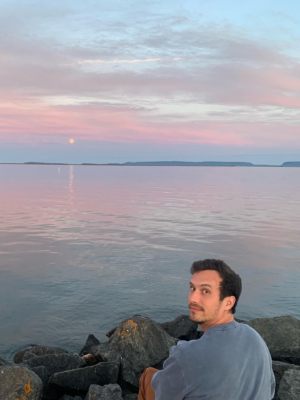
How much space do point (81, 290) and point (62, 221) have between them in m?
14.8

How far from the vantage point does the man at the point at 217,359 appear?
328 cm

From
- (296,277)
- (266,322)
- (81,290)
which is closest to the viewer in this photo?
(266,322)

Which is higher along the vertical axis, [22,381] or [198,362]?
[198,362]

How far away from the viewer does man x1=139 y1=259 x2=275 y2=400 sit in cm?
328

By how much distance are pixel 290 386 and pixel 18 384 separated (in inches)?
166

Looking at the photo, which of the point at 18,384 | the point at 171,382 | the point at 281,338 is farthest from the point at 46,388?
the point at 281,338

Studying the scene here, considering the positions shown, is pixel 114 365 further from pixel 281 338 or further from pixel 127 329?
pixel 281 338

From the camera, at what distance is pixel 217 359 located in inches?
129

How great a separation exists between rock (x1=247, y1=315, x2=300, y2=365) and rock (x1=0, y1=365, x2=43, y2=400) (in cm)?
509

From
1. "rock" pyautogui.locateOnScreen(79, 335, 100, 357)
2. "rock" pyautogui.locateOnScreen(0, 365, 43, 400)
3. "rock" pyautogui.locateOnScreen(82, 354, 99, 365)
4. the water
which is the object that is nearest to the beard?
"rock" pyautogui.locateOnScreen(0, 365, 43, 400)

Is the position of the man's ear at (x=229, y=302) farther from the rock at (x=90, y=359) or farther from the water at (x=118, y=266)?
the water at (x=118, y=266)

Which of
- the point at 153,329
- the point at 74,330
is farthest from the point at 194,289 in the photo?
the point at 74,330

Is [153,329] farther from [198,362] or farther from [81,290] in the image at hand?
[81,290]

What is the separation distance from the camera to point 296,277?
1577 cm
